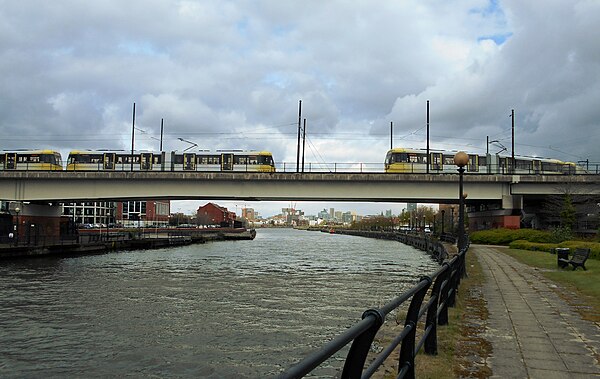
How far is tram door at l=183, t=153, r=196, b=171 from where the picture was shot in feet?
170

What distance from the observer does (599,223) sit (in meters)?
47.8

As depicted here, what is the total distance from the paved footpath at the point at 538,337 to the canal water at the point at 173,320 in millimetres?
3988

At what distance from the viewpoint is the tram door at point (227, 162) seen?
5191 centimetres

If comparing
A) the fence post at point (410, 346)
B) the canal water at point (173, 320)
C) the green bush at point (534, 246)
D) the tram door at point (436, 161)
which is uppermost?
the tram door at point (436, 161)

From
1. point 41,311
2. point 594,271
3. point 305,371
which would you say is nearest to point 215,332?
point 41,311

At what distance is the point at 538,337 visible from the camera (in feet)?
29.2

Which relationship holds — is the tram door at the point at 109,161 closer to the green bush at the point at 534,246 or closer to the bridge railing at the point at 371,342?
the green bush at the point at 534,246

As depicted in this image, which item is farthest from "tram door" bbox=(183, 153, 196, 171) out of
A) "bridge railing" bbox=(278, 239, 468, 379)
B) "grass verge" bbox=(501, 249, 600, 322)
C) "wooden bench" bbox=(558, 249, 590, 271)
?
"bridge railing" bbox=(278, 239, 468, 379)

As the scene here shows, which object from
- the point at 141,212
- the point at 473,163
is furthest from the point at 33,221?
the point at 141,212

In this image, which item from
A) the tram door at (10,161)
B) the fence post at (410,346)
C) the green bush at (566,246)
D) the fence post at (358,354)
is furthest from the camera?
the tram door at (10,161)

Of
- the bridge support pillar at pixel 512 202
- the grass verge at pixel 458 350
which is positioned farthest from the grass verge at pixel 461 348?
the bridge support pillar at pixel 512 202

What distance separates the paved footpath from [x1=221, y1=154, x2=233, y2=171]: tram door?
39.0 metres

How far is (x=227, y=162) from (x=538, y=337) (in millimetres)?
45149

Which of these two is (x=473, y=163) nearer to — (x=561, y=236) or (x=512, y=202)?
(x=512, y=202)
